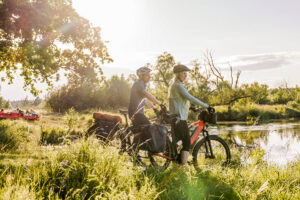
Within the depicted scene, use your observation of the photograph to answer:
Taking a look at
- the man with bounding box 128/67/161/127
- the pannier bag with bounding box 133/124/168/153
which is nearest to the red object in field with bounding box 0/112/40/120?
the man with bounding box 128/67/161/127

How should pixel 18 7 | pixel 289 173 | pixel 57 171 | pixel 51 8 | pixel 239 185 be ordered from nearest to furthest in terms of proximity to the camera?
pixel 57 171 → pixel 239 185 → pixel 289 173 → pixel 18 7 → pixel 51 8

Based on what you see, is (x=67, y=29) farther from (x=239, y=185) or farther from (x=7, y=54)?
(x=239, y=185)

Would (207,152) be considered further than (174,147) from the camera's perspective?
Yes

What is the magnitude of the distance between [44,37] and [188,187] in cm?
748

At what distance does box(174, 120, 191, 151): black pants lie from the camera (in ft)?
16.2

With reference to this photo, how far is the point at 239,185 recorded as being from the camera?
3912mm

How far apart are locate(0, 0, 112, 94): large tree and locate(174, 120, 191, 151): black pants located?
549 cm

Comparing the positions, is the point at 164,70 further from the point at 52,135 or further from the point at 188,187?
the point at 188,187

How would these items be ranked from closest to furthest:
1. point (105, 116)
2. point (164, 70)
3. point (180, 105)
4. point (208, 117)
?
point (180, 105) → point (208, 117) → point (105, 116) → point (164, 70)

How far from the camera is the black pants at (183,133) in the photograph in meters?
4.94

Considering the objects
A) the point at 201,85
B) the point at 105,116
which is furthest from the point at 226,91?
the point at 105,116

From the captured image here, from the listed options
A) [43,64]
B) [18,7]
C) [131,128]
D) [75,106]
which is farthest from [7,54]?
[75,106]

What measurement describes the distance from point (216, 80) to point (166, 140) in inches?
797

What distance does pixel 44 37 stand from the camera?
9016 mm
